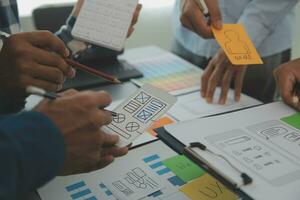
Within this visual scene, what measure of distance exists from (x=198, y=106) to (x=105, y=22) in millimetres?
358

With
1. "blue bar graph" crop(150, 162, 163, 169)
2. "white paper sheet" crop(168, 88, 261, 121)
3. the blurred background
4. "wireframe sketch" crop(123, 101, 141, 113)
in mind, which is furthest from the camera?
the blurred background

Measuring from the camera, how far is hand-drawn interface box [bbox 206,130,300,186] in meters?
0.58

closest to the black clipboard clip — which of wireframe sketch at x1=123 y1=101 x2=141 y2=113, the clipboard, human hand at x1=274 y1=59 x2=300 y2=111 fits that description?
the clipboard

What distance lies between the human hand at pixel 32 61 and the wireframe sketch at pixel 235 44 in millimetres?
368

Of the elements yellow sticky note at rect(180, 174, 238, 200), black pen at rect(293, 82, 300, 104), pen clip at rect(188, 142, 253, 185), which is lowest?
yellow sticky note at rect(180, 174, 238, 200)

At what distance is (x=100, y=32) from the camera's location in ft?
2.94

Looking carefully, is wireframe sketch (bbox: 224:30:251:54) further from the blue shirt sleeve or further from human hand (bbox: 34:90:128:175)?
the blue shirt sleeve

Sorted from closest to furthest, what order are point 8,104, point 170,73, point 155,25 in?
point 8,104
point 170,73
point 155,25

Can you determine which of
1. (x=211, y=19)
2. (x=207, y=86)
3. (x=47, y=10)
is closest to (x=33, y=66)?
(x=211, y=19)

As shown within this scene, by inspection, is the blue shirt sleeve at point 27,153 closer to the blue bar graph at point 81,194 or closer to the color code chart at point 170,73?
the blue bar graph at point 81,194

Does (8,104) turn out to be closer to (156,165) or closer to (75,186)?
(75,186)

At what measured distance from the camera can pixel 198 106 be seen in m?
→ 1.04

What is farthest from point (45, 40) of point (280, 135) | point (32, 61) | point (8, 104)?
point (280, 135)

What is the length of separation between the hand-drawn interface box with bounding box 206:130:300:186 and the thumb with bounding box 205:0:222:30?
298mm
